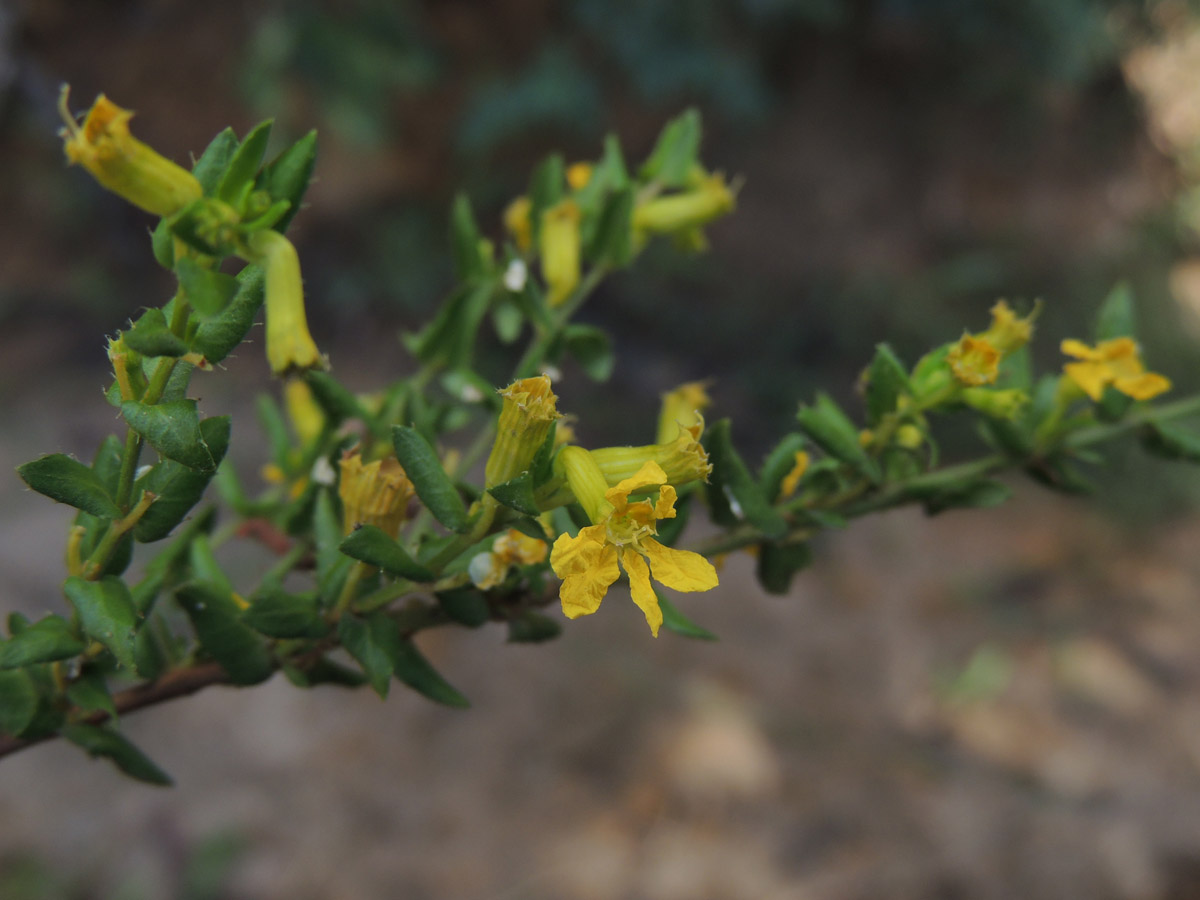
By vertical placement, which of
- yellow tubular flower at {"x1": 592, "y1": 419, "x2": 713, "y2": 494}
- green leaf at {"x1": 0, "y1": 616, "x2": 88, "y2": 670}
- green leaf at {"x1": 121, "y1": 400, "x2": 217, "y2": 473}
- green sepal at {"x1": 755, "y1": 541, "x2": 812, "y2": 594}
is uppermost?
green leaf at {"x1": 121, "y1": 400, "x2": 217, "y2": 473}

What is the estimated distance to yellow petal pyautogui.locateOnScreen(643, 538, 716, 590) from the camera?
0.49 metres

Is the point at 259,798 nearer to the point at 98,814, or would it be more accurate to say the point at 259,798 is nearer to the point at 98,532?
the point at 98,814

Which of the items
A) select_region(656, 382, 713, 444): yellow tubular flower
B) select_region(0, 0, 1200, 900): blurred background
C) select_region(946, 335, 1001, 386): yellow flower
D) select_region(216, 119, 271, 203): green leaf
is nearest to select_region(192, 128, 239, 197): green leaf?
select_region(216, 119, 271, 203): green leaf

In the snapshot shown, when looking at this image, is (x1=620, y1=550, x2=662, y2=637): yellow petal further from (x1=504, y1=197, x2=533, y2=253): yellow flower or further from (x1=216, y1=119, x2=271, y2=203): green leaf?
(x1=504, y1=197, x2=533, y2=253): yellow flower

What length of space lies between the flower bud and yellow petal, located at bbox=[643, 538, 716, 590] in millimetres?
80

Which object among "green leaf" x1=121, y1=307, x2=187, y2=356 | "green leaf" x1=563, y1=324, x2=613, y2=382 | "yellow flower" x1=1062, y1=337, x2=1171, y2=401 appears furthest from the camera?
"green leaf" x1=563, y1=324, x2=613, y2=382

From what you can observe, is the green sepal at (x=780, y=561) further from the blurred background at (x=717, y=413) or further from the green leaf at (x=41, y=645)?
the blurred background at (x=717, y=413)

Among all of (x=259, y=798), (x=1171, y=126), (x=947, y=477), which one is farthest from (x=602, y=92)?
(x=1171, y=126)

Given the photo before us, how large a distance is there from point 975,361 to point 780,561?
0.19 meters

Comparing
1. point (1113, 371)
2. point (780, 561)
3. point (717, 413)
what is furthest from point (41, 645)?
point (717, 413)

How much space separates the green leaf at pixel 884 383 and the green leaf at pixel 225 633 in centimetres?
44

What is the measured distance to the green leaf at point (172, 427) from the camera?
0.46 m

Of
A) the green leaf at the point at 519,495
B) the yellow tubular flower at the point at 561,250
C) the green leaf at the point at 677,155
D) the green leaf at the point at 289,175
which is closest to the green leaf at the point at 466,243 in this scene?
the yellow tubular flower at the point at 561,250

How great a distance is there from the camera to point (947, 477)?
0.69 metres
